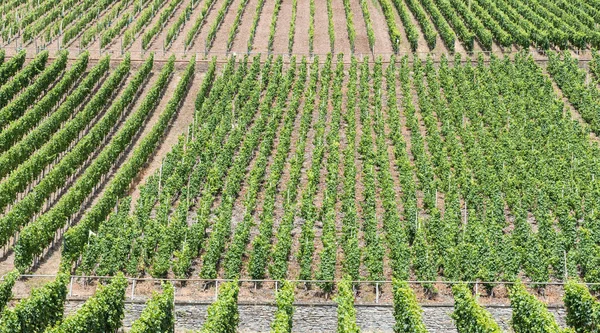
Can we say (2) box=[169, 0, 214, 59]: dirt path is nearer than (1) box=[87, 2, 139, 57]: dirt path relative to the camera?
No

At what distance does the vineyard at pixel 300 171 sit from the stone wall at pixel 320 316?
125mm

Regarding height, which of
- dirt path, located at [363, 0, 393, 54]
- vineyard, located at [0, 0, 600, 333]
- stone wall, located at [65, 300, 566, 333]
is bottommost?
stone wall, located at [65, 300, 566, 333]

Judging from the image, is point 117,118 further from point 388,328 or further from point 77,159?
point 388,328

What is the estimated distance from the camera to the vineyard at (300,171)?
30.8 m

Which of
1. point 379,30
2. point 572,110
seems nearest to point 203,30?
point 379,30

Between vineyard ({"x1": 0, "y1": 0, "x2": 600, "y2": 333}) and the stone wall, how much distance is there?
0.41 ft

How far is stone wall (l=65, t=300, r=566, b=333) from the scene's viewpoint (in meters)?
30.7

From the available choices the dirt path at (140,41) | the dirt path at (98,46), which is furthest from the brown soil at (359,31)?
the dirt path at (98,46)

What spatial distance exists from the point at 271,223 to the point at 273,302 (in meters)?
6.18

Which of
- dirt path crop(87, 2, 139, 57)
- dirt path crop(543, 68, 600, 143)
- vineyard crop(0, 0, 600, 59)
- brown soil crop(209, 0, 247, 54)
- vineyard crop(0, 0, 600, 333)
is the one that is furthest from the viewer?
brown soil crop(209, 0, 247, 54)

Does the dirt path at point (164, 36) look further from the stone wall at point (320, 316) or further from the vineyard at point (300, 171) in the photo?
the stone wall at point (320, 316)

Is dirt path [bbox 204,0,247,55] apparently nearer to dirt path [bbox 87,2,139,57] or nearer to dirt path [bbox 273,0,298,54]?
dirt path [bbox 273,0,298,54]

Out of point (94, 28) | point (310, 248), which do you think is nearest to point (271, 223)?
point (310, 248)

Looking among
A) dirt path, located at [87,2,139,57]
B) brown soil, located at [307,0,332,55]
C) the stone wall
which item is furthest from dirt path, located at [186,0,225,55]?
the stone wall
